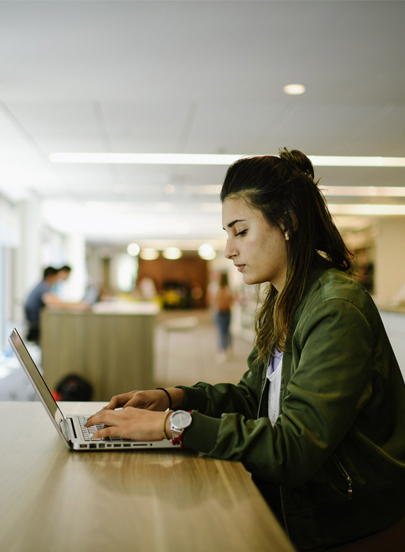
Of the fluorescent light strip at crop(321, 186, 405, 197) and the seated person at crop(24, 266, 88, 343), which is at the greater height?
the fluorescent light strip at crop(321, 186, 405, 197)

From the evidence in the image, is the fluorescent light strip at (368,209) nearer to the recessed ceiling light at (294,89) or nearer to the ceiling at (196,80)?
the ceiling at (196,80)

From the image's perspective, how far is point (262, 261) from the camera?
1160 mm

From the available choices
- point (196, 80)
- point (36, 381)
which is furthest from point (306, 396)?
point (196, 80)

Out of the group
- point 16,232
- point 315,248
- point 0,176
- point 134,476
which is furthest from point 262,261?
point 16,232

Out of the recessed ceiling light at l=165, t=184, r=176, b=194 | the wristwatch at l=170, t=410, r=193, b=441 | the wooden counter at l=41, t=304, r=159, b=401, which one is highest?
the recessed ceiling light at l=165, t=184, r=176, b=194

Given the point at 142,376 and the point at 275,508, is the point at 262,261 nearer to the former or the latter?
the point at 275,508

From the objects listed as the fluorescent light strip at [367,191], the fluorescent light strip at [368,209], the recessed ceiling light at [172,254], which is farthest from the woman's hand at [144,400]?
the recessed ceiling light at [172,254]

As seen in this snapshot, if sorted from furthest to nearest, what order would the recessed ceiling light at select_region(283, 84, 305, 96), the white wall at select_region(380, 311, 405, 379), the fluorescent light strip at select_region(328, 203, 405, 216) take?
the fluorescent light strip at select_region(328, 203, 405, 216)
the white wall at select_region(380, 311, 405, 379)
the recessed ceiling light at select_region(283, 84, 305, 96)

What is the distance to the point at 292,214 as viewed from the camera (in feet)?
3.70

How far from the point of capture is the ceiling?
2.82m

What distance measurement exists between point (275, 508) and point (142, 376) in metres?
3.86

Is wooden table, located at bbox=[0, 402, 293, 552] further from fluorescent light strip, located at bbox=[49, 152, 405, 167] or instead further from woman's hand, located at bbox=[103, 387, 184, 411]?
fluorescent light strip, located at bbox=[49, 152, 405, 167]

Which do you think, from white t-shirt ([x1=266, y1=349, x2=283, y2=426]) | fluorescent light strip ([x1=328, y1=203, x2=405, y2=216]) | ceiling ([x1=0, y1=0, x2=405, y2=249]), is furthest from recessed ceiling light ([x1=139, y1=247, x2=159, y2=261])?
white t-shirt ([x1=266, y1=349, x2=283, y2=426])

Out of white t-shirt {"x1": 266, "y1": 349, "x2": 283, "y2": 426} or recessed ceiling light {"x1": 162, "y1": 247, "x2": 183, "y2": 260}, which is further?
recessed ceiling light {"x1": 162, "y1": 247, "x2": 183, "y2": 260}
